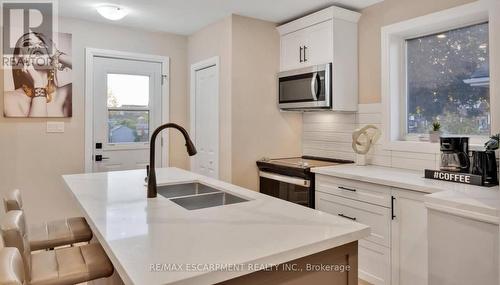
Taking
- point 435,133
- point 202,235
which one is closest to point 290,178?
point 435,133

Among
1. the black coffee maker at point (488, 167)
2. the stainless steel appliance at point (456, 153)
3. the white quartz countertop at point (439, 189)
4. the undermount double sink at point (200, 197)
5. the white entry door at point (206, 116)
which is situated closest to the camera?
the white quartz countertop at point (439, 189)

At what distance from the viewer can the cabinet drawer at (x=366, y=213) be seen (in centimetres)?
248

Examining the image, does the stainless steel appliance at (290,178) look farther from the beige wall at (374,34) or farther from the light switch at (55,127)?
the light switch at (55,127)

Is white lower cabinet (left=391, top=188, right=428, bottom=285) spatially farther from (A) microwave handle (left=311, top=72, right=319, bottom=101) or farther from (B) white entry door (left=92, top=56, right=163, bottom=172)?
(B) white entry door (left=92, top=56, right=163, bottom=172)

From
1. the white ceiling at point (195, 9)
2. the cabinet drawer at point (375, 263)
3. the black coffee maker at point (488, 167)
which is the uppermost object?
the white ceiling at point (195, 9)

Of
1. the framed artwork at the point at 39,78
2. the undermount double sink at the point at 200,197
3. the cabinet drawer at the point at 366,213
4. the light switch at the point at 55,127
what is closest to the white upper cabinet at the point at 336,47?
the cabinet drawer at the point at 366,213

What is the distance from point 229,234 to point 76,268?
772mm

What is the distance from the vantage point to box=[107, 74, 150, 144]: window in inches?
157

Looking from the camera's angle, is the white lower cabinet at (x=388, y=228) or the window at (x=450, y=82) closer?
the white lower cabinet at (x=388, y=228)

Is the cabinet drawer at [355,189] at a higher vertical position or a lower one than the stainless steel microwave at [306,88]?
lower

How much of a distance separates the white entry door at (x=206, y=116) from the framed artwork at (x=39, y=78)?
1398 mm

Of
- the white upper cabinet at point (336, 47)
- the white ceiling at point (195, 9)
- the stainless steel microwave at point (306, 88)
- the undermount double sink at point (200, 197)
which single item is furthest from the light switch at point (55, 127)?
the white upper cabinet at point (336, 47)

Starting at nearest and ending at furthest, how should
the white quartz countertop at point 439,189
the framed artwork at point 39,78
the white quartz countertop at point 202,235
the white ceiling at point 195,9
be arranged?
the white quartz countertop at point 202,235 → the white quartz countertop at point 439,189 → the white ceiling at point 195,9 → the framed artwork at point 39,78

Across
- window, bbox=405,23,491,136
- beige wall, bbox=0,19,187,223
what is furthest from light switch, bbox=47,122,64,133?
window, bbox=405,23,491,136
